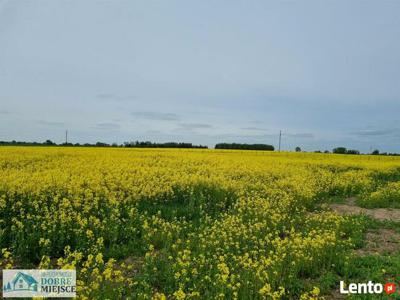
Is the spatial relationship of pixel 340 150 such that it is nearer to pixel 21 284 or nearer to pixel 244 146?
pixel 244 146

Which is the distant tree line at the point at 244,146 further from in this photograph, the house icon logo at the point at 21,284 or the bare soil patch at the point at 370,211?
the house icon logo at the point at 21,284

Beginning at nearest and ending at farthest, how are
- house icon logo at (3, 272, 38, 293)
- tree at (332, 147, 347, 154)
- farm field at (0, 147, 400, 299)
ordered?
house icon logo at (3, 272, 38, 293)
farm field at (0, 147, 400, 299)
tree at (332, 147, 347, 154)

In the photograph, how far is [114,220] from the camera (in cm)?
971

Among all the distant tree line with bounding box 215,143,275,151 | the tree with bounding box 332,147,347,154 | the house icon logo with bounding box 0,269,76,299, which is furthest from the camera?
the distant tree line with bounding box 215,143,275,151

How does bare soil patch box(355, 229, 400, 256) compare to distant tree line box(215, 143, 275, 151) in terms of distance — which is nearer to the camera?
bare soil patch box(355, 229, 400, 256)

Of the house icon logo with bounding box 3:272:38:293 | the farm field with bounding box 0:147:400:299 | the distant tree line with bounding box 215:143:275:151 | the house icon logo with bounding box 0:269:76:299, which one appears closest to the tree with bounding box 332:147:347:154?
the distant tree line with bounding box 215:143:275:151

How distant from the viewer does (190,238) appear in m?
9.01

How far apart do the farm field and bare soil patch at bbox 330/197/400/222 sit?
0.08m

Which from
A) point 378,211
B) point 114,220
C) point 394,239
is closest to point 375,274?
point 394,239

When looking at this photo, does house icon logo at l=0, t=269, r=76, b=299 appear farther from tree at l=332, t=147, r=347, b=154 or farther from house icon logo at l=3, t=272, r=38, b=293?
tree at l=332, t=147, r=347, b=154

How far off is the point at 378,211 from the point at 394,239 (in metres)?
4.21

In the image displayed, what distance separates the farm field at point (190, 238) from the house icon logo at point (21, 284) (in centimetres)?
33

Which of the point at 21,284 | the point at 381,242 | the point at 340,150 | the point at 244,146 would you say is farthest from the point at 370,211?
the point at 244,146

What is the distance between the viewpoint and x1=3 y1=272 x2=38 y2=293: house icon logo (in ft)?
20.1
